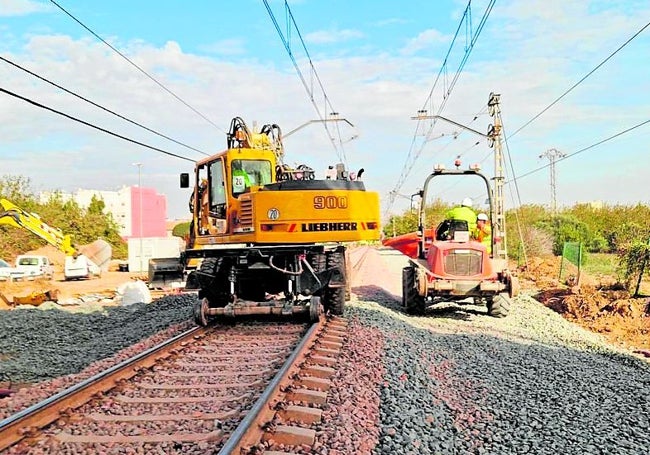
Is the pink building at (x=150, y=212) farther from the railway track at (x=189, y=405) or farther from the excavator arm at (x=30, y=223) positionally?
the railway track at (x=189, y=405)

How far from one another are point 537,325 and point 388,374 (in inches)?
256

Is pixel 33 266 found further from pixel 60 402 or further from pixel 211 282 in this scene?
pixel 60 402

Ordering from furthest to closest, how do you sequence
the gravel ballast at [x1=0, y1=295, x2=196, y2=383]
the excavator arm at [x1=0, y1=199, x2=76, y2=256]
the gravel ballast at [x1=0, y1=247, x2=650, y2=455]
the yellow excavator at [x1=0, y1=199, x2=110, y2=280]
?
the yellow excavator at [x1=0, y1=199, x2=110, y2=280] → the excavator arm at [x1=0, y1=199, x2=76, y2=256] → the gravel ballast at [x1=0, y1=295, x2=196, y2=383] → the gravel ballast at [x1=0, y1=247, x2=650, y2=455]

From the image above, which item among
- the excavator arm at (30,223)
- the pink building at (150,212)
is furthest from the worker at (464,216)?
the pink building at (150,212)

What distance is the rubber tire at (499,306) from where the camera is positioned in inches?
522

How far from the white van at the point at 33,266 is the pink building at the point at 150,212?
62867mm

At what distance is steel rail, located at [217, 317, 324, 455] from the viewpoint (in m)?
4.45

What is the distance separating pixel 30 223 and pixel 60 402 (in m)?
28.2

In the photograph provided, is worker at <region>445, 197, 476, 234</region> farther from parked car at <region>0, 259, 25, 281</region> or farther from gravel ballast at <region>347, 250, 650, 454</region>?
parked car at <region>0, 259, 25, 281</region>

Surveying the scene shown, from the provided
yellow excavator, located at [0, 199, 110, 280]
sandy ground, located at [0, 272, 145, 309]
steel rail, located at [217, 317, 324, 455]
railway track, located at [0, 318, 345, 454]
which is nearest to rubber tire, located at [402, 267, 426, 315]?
railway track, located at [0, 318, 345, 454]

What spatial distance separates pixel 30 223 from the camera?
103ft

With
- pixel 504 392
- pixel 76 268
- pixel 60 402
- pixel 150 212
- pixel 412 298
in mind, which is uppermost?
pixel 150 212

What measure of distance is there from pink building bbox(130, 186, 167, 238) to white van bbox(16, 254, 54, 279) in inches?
2475

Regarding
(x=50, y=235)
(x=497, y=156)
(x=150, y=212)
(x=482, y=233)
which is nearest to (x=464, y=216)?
(x=482, y=233)
